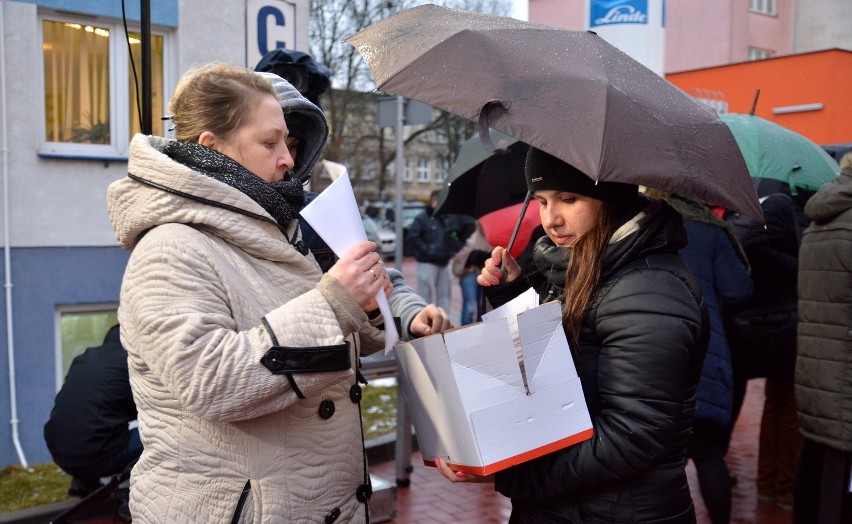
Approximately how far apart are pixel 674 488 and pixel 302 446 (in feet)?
3.28

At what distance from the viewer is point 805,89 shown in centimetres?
1900

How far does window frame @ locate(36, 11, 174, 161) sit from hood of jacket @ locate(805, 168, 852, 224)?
16.3 feet

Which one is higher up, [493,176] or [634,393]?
[493,176]

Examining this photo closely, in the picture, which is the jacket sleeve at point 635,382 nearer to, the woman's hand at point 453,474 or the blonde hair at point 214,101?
the woman's hand at point 453,474

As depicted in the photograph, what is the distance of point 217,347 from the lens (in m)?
1.84

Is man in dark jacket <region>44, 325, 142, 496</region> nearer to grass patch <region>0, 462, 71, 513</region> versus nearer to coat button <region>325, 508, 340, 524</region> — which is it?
grass patch <region>0, 462, 71, 513</region>

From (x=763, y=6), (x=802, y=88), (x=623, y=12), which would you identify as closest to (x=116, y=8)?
(x=623, y=12)

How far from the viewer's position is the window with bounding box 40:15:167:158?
667cm

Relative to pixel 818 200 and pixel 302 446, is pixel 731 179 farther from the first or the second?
pixel 818 200

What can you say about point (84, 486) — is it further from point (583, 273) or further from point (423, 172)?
point (423, 172)

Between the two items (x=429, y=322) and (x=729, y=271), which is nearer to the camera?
(x=429, y=322)

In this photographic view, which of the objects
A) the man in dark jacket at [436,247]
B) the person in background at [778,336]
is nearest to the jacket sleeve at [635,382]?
the person in background at [778,336]

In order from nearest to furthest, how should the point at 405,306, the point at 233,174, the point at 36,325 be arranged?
the point at 233,174 < the point at 405,306 < the point at 36,325

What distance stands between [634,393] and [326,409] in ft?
2.50
